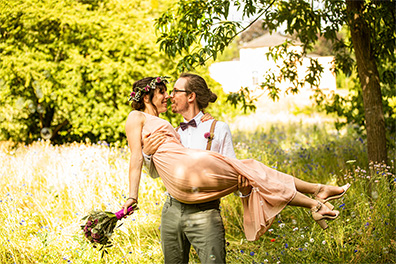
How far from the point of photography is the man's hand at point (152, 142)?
256 centimetres

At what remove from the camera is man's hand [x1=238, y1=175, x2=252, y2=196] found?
8.12ft

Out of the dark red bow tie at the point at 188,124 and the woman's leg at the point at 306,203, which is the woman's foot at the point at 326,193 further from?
the dark red bow tie at the point at 188,124

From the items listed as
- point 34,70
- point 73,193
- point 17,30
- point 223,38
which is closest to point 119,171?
point 73,193

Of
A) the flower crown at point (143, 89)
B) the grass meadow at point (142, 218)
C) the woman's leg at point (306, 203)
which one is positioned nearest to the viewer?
the woman's leg at point (306, 203)

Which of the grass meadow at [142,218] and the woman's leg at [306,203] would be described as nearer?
the woman's leg at [306,203]

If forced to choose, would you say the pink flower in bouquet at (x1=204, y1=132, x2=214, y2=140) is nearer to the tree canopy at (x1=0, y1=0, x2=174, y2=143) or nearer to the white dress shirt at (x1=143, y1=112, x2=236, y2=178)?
the white dress shirt at (x1=143, y1=112, x2=236, y2=178)

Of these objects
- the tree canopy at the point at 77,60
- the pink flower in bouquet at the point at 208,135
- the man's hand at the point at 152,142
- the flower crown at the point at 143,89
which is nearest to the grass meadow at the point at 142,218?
the man's hand at the point at 152,142

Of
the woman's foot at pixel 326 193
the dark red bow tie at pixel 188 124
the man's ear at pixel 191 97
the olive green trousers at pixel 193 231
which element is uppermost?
the man's ear at pixel 191 97

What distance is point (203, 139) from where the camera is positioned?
2.64 metres

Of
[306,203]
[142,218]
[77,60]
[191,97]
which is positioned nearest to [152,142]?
[191,97]

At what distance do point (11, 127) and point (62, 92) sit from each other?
166 centimetres

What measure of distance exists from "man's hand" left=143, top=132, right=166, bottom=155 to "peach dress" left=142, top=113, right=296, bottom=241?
0.03 metres

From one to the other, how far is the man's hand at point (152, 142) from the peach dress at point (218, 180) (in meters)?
0.03

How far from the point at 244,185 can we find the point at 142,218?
8.64 feet
